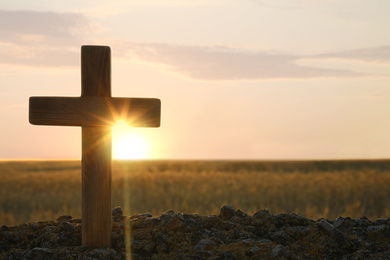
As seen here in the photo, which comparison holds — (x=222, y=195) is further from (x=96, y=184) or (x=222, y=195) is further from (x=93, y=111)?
(x=93, y=111)

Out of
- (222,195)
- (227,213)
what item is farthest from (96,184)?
(222,195)

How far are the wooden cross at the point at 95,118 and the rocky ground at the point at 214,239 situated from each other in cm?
26

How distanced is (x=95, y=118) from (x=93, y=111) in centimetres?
5

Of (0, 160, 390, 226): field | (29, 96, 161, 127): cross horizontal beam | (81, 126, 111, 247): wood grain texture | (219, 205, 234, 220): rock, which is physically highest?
(29, 96, 161, 127): cross horizontal beam

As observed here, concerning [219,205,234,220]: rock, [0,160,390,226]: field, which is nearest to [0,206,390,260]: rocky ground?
[219,205,234,220]: rock

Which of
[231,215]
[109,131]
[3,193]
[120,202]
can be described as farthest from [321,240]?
[3,193]

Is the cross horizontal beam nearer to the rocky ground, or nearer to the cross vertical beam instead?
the cross vertical beam

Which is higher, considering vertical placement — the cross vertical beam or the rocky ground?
the cross vertical beam

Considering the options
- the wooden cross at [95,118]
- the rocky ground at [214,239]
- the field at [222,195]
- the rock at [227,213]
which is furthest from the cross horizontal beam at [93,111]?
the field at [222,195]

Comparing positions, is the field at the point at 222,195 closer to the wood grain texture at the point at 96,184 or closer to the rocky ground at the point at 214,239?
the rocky ground at the point at 214,239

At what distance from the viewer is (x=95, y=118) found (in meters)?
3.27

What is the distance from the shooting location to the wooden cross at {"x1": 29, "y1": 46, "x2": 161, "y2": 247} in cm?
327

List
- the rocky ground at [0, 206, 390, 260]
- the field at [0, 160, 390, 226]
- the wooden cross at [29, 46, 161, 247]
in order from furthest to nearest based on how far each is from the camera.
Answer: the field at [0, 160, 390, 226] < the wooden cross at [29, 46, 161, 247] < the rocky ground at [0, 206, 390, 260]

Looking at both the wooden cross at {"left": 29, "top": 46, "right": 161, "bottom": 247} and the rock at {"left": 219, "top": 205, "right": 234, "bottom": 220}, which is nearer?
the wooden cross at {"left": 29, "top": 46, "right": 161, "bottom": 247}
